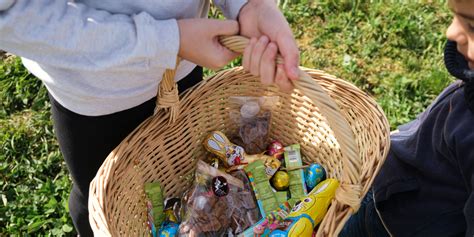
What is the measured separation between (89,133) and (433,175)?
82cm

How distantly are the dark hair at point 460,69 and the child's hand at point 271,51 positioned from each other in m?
0.35

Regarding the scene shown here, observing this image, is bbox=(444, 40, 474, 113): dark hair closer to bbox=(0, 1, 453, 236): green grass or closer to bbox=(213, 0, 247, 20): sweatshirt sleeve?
bbox=(213, 0, 247, 20): sweatshirt sleeve

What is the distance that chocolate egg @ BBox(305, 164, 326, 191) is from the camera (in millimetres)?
1419

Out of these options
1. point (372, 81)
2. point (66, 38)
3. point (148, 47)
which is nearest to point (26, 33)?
point (66, 38)

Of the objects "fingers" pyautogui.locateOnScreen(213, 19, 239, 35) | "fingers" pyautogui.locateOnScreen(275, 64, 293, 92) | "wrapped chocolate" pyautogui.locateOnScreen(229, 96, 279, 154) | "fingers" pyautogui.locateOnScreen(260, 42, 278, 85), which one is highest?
"fingers" pyautogui.locateOnScreen(213, 19, 239, 35)

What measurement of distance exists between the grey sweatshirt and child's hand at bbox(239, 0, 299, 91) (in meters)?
0.16

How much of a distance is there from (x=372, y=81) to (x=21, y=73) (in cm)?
151

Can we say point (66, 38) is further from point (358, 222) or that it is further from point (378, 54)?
point (378, 54)

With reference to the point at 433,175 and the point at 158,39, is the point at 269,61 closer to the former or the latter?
the point at 158,39

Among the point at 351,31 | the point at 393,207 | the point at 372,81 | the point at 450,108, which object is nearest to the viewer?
Result: the point at 450,108

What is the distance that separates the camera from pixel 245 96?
1567 millimetres

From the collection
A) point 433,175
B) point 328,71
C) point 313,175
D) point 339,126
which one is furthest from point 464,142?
point 328,71

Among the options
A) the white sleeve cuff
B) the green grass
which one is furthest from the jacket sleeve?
the green grass

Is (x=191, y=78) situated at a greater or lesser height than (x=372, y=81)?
greater
